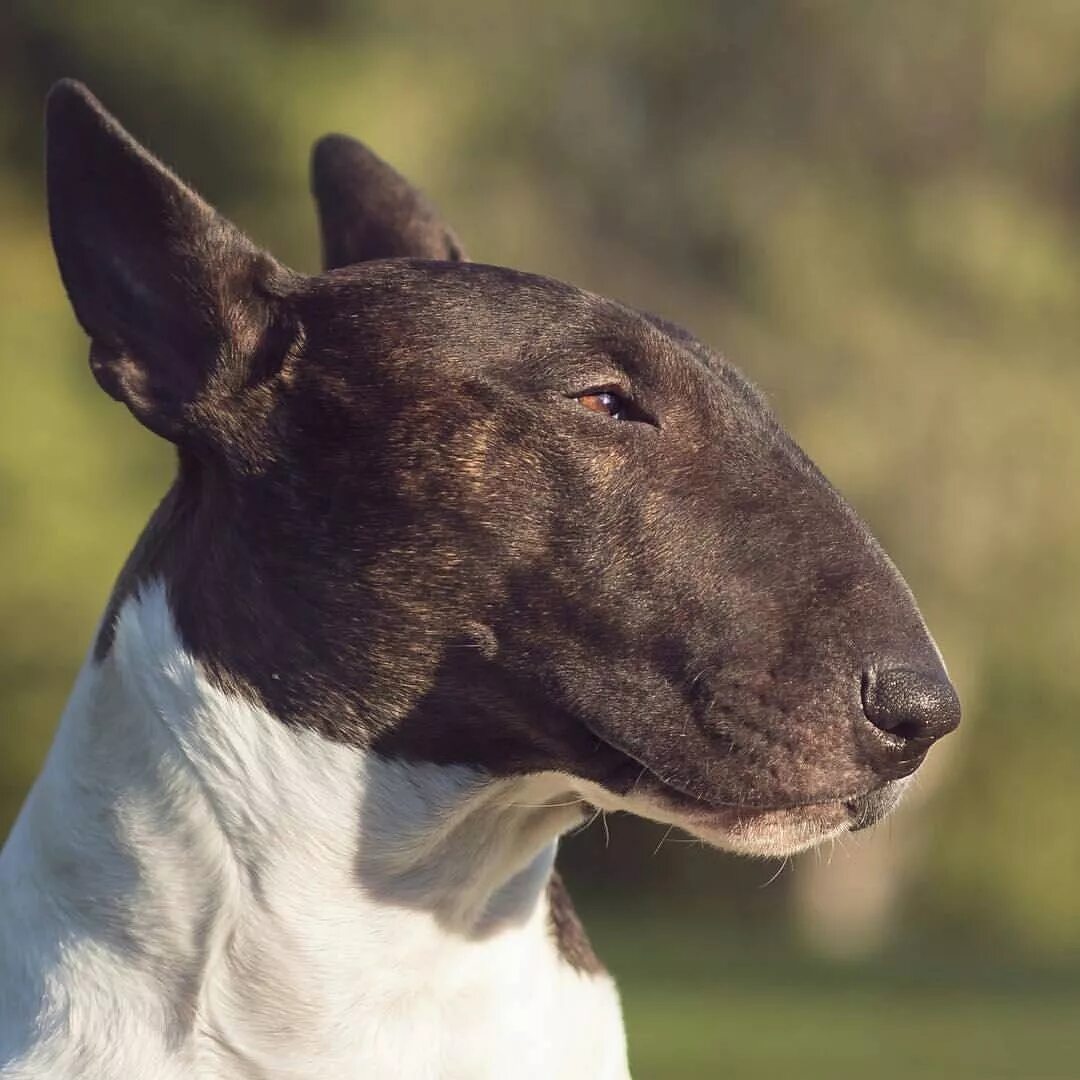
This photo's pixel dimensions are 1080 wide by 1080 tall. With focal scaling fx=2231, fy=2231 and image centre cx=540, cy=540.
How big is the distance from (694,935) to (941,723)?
19.0 metres

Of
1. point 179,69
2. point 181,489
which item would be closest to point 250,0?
point 179,69

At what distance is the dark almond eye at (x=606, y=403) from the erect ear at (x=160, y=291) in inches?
20.3

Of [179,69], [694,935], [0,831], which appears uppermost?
[179,69]

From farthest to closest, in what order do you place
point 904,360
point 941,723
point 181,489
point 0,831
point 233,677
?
point 904,360 → point 0,831 → point 181,489 → point 233,677 → point 941,723

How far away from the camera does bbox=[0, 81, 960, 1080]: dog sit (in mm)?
3314

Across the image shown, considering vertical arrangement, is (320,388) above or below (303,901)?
above

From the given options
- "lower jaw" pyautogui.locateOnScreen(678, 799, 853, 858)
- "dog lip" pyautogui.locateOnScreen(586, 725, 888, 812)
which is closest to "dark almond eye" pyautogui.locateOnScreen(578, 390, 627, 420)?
"dog lip" pyautogui.locateOnScreen(586, 725, 888, 812)

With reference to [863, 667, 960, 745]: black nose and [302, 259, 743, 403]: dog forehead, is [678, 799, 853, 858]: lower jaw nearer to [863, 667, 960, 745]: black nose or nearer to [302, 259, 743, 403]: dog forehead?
[863, 667, 960, 745]: black nose

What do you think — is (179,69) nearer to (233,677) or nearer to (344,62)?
(344,62)

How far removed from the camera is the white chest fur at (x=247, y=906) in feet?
11.1

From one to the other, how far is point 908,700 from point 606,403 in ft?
2.24

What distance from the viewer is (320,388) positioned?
140 inches

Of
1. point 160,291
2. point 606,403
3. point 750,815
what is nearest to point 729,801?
point 750,815

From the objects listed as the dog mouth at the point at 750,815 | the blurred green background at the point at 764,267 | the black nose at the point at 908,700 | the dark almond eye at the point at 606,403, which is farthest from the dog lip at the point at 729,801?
the blurred green background at the point at 764,267
